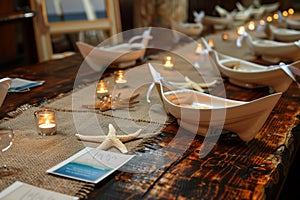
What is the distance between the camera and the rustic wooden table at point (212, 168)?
78 cm

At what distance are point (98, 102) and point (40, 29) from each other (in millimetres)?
2223

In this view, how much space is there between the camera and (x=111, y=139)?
38.8 inches

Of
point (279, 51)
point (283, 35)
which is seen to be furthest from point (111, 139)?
point (283, 35)

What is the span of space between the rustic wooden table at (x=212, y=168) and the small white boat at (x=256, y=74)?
0.59 feet

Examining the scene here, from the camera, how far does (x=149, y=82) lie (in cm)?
159

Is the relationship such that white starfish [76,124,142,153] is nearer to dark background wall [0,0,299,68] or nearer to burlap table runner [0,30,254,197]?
burlap table runner [0,30,254,197]

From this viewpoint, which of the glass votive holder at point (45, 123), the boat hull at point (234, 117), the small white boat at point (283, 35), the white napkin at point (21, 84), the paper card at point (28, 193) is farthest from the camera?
the small white boat at point (283, 35)

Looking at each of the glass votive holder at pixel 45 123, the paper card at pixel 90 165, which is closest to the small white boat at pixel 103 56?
the glass votive holder at pixel 45 123

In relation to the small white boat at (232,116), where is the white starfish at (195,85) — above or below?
below

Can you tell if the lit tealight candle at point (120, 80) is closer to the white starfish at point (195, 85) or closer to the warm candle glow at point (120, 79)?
the warm candle glow at point (120, 79)

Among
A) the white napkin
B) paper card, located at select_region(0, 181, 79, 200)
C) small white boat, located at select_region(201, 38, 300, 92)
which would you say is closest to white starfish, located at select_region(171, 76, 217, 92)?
small white boat, located at select_region(201, 38, 300, 92)

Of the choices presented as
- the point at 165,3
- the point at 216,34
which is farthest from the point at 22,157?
the point at 165,3

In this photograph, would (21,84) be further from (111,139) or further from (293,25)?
(293,25)

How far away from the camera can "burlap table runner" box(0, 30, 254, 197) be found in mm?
834
